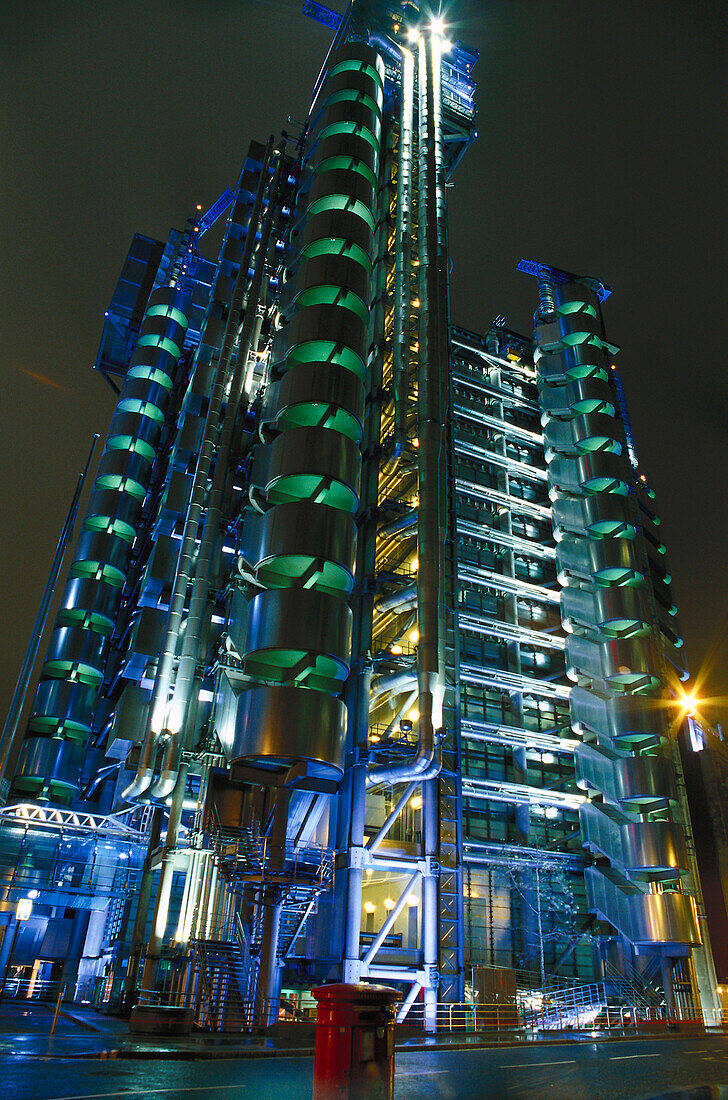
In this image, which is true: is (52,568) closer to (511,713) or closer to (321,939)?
(321,939)

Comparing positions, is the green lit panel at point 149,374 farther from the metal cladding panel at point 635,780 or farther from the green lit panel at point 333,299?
the metal cladding panel at point 635,780

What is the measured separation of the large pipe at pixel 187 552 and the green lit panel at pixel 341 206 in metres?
5.82

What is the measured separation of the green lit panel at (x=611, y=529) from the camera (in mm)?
48156

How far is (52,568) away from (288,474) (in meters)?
12.6

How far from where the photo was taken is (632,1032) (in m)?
26.8

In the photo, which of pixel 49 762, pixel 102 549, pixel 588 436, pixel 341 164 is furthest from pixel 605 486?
pixel 49 762

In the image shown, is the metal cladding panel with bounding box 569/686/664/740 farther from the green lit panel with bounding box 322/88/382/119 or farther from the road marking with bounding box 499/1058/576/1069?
the green lit panel with bounding box 322/88/382/119

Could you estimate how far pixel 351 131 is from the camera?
1738 inches

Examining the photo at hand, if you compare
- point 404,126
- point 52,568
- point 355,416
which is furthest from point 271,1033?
point 404,126

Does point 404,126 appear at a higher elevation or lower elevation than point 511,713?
higher

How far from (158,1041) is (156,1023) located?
2427mm

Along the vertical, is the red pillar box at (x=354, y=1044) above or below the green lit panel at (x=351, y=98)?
below

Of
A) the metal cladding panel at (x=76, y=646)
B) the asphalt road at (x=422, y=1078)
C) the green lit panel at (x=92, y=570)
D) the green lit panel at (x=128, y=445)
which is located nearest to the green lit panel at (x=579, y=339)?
the green lit panel at (x=128, y=445)

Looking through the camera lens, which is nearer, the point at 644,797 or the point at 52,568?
the point at 52,568
